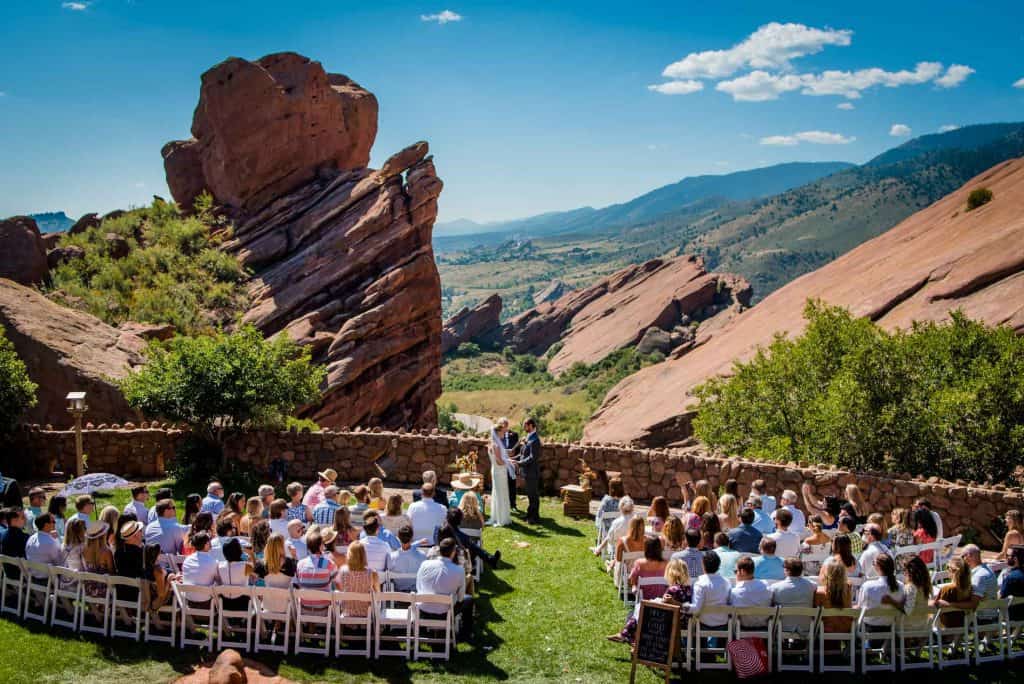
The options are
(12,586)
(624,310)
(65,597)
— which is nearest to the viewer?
(65,597)

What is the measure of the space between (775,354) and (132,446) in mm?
17551

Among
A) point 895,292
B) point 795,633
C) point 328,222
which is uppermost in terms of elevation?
point 328,222

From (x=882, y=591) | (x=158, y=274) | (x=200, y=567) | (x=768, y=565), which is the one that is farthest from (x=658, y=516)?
(x=158, y=274)

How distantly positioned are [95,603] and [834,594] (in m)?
9.27

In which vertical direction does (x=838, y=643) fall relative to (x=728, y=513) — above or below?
below

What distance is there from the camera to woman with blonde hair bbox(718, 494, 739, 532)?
43.3ft

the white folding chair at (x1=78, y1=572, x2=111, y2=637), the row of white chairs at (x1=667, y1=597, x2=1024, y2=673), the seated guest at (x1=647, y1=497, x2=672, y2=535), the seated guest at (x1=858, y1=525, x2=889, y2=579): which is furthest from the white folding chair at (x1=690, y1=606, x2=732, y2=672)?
the white folding chair at (x1=78, y1=572, x2=111, y2=637)

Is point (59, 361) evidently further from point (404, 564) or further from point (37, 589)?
point (404, 564)

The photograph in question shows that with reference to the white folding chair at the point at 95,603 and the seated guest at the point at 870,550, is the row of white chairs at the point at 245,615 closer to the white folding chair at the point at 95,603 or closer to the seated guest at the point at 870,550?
the white folding chair at the point at 95,603

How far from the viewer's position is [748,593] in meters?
9.81

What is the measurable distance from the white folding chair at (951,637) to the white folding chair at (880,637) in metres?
0.56

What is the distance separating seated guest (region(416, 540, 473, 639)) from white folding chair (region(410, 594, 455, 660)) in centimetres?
10

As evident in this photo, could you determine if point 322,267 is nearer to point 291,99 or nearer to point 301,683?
point 291,99

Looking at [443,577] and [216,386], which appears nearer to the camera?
[443,577]
